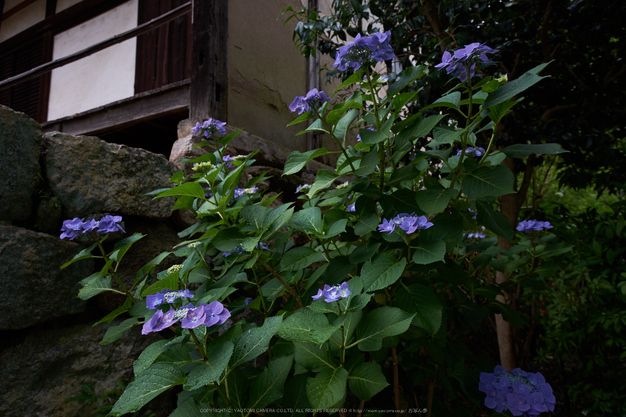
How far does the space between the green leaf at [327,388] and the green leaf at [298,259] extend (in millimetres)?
303

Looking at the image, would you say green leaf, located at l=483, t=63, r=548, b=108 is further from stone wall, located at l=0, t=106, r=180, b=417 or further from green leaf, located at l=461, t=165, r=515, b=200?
stone wall, located at l=0, t=106, r=180, b=417

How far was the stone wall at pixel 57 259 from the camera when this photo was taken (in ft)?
4.54

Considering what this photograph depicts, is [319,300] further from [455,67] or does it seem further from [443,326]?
[455,67]

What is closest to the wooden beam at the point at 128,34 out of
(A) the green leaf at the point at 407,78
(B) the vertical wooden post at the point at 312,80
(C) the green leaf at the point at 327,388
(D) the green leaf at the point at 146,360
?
(B) the vertical wooden post at the point at 312,80

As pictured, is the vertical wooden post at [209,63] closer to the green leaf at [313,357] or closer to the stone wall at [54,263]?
the stone wall at [54,263]

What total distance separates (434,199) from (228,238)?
1.92ft

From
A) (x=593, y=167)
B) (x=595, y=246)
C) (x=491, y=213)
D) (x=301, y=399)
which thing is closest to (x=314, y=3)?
(x=593, y=167)

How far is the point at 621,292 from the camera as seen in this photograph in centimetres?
167

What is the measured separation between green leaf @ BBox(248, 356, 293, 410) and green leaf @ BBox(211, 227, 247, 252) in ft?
1.14

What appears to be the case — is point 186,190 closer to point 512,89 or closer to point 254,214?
point 254,214

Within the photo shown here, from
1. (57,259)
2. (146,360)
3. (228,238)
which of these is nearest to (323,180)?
(228,238)

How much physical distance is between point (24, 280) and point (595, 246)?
8.42 feet

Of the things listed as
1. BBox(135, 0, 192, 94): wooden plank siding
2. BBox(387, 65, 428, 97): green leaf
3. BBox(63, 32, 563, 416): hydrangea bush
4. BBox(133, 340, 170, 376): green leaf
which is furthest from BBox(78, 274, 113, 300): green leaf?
BBox(135, 0, 192, 94): wooden plank siding

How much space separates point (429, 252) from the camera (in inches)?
33.0
